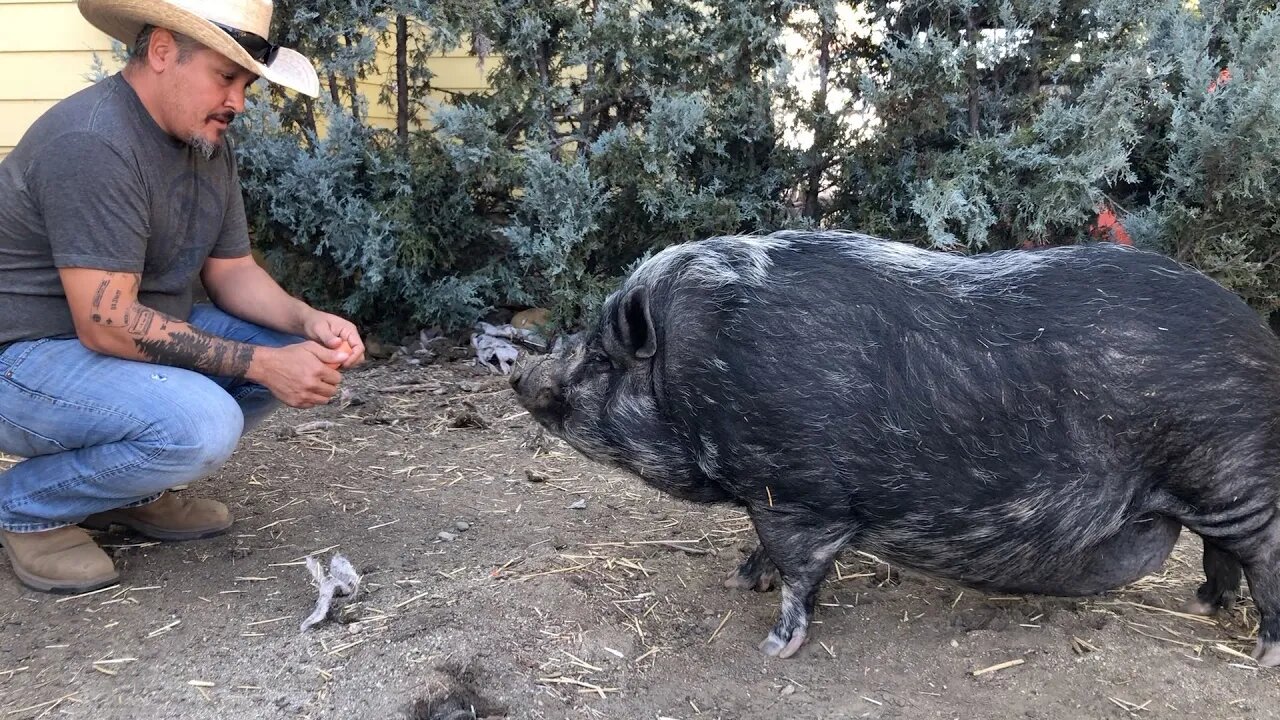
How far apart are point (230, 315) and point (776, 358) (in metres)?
2.23

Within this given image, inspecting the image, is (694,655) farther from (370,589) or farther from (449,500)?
(449,500)

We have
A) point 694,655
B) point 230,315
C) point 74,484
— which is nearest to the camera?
point 694,655

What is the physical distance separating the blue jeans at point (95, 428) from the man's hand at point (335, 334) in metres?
0.38

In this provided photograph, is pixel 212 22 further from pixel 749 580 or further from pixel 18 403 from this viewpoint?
pixel 749 580

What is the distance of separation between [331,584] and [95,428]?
33.8 inches

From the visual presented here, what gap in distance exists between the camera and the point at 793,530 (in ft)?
8.87

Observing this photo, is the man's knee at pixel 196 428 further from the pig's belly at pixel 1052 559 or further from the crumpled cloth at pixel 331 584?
the pig's belly at pixel 1052 559

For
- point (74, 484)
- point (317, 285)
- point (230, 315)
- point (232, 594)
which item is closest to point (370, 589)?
point (232, 594)

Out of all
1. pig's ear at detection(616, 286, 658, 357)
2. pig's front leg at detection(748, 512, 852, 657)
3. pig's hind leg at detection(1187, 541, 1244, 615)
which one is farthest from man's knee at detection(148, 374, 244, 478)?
pig's hind leg at detection(1187, 541, 1244, 615)

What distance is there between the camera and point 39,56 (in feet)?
21.9

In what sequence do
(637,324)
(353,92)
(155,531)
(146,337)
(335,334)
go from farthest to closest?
(353,92) → (155,531) → (335,334) → (146,337) → (637,324)

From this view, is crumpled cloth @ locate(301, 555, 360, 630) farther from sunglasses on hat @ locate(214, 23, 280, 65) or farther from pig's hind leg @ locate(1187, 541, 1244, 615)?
pig's hind leg @ locate(1187, 541, 1244, 615)

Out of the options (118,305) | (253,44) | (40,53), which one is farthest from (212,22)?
(40,53)

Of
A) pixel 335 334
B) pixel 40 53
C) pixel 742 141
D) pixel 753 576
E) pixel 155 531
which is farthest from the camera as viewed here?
pixel 40 53
